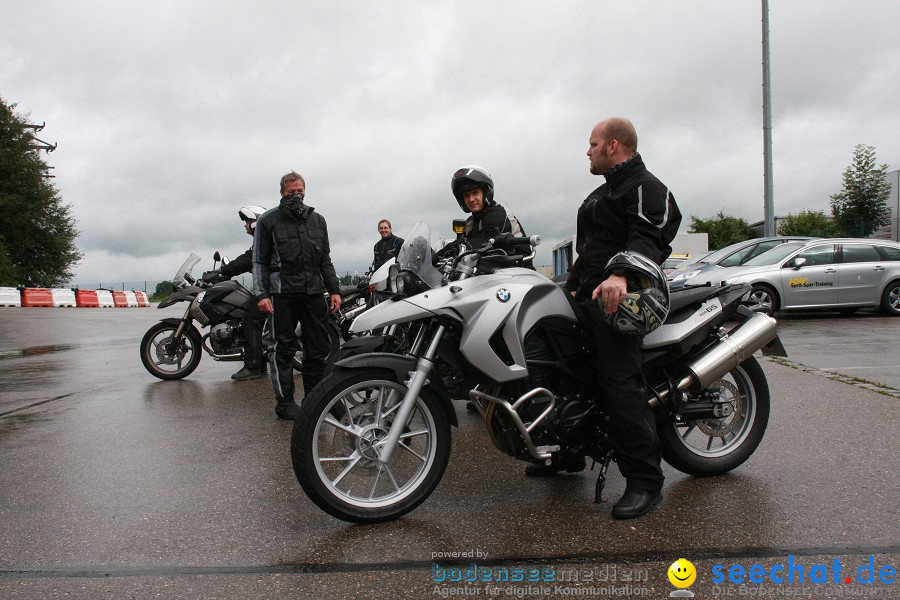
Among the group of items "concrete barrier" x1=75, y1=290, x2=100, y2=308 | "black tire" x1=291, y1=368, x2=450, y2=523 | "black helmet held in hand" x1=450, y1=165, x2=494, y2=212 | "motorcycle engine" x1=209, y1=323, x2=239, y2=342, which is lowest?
"black tire" x1=291, y1=368, x2=450, y2=523

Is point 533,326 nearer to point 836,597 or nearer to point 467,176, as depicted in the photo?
point 836,597

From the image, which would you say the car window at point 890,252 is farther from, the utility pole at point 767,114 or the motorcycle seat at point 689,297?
the motorcycle seat at point 689,297

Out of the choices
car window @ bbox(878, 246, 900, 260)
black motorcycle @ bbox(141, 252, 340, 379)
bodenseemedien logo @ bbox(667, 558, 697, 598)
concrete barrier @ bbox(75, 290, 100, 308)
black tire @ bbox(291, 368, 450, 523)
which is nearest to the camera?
bodenseemedien logo @ bbox(667, 558, 697, 598)

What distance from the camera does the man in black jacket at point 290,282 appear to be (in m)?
5.45

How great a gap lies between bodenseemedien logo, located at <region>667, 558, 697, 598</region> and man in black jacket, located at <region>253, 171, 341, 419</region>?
3530 mm

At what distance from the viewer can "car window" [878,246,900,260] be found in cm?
1339

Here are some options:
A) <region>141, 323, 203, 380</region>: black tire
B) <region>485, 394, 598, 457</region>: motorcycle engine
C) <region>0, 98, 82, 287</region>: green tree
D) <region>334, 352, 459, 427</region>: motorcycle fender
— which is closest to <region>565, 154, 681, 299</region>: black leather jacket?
<region>485, 394, 598, 457</region>: motorcycle engine

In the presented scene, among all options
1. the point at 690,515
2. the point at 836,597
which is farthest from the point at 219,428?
the point at 836,597

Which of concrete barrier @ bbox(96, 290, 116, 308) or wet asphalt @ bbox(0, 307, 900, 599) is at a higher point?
concrete barrier @ bbox(96, 290, 116, 308)

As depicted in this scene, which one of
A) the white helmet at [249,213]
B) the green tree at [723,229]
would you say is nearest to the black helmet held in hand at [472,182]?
the white helmet at [249,213]

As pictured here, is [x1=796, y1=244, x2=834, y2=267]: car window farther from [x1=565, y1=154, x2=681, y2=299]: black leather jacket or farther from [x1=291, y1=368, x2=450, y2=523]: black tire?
[x1=291, y1=368, x2=450, y2=523]: black tire

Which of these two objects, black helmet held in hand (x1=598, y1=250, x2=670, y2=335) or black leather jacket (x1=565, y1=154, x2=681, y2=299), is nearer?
black helmet held in hand (x1=598, y1=250, x2=670, y2=335)

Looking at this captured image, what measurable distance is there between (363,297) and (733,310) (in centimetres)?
533

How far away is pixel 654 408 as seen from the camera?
3.50m
